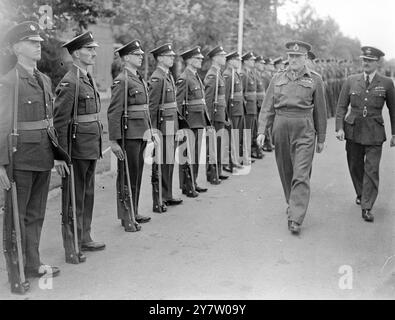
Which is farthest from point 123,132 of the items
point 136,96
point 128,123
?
point 136,96

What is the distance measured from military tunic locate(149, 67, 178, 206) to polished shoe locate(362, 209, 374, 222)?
2.50m

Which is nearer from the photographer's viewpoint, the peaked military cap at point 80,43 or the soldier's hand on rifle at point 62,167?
the soldier's hand on rifle at point 62,167

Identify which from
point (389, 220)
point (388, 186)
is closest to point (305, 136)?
point (389, 220)

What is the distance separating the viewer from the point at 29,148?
475cm

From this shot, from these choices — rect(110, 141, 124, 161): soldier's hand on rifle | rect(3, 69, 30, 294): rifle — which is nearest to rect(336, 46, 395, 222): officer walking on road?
rect(110, 141, 124, 161): soldier's hand on rifle

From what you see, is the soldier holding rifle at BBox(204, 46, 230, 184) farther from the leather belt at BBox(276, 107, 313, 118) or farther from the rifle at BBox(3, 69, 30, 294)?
the rifle at BBox(3, 69, 30, 294)

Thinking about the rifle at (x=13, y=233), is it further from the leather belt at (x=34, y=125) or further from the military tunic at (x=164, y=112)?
the military tunic at (x=164, y=112)

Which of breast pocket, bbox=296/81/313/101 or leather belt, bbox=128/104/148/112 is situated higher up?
breast pocket, bbox=296/81/313/101

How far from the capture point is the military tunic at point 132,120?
20.7ft

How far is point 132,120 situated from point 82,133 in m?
1.02

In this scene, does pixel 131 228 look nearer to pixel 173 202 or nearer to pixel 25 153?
pixel 173 202

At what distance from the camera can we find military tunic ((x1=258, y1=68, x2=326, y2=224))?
6535 millimetres

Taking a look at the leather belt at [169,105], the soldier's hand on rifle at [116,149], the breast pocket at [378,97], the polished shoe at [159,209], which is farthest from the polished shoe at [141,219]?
the breast pocket at [378,97]

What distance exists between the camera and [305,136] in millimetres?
6629
